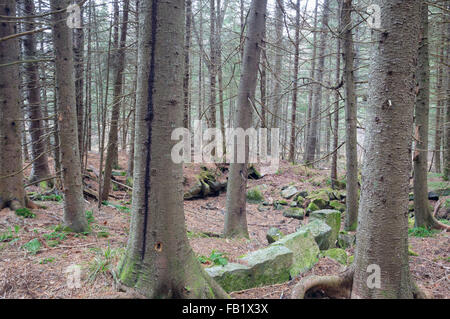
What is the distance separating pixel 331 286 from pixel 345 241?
12.3ft

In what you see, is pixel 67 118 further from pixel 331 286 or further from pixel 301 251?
pixel 331 286

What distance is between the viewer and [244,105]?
632 cm

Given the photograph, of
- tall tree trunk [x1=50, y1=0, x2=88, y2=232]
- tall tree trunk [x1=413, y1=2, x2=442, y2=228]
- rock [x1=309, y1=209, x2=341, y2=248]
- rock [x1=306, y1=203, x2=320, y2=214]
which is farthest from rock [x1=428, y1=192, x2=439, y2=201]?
tall tree trunk [x1=50, y1=0, x2=88, y2=232]

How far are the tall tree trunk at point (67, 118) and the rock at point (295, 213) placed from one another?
6981 mm

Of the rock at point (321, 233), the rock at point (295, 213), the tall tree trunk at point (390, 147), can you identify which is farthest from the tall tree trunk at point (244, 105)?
the rock at point (295, 213)

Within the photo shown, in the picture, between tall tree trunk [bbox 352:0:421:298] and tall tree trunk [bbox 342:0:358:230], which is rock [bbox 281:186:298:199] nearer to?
tall tree trunk [bbox 342:0:358:230]

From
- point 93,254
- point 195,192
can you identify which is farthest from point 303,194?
point 93,254

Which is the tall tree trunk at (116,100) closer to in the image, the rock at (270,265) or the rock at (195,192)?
the rock at (195,192)

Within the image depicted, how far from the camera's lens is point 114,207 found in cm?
782

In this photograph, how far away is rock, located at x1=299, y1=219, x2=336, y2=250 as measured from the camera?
17.8 feet

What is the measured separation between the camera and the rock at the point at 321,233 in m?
5.42

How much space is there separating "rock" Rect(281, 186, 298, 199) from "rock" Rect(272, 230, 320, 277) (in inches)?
290
